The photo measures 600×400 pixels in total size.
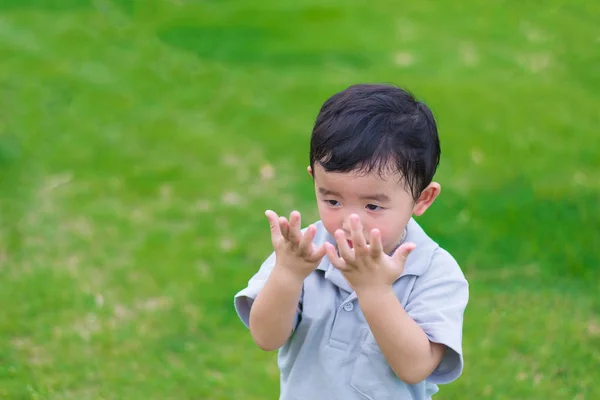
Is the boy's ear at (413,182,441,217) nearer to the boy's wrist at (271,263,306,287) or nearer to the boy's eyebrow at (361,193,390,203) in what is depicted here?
the boy's eyebrow at (361,193,390,203)

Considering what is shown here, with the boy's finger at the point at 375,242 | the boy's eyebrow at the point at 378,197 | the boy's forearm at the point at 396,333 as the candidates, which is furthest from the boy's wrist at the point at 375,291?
the boy's eyebrow at the point at 378,197

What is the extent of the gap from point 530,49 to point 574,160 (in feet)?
7.01

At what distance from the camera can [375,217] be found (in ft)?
6.57

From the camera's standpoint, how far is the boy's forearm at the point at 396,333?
1.92 meters

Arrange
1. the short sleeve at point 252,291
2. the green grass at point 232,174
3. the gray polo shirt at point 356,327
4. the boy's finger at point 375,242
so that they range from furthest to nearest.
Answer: the green grass at point 232,174 < the short sleeve at point 252,291 < the gray polo shirt at point 356,327 < the boy's finger at point 375,242

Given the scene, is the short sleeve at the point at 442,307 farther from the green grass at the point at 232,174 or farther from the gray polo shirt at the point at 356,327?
the green grass at the point at 232,174

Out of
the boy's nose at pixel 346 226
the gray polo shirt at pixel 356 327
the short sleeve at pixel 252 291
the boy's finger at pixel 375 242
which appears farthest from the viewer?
the short sleeve at pixel 252 291

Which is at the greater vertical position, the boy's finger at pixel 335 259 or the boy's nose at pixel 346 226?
the boy's nose at pixel 346 226

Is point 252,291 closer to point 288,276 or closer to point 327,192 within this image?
point 288,276

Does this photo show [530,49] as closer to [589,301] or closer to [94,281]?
[589,301]

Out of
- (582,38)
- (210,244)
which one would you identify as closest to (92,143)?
(210,244)

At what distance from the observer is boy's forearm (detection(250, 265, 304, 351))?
6.54 ft

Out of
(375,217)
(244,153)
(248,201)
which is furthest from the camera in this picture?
(244,153)

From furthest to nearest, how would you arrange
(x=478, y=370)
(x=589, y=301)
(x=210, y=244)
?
1. (x=210, y=244)
2. (x=589, y=301)
3. (x=478, y=370)
